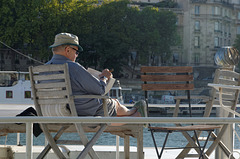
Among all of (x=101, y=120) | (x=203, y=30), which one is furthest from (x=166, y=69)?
(x=203, y=30)

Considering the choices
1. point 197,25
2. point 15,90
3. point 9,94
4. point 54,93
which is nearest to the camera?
point 54,93

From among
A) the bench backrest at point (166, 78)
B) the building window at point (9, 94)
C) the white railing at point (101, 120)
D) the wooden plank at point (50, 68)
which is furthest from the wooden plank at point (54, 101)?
the building window at point (9, 94)

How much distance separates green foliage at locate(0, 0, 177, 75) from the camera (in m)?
37.7

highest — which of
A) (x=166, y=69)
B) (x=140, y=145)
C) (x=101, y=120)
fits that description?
(x=166, y=69)

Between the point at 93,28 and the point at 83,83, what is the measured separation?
40.5 m

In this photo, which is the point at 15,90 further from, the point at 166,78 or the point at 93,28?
the point at 93,28

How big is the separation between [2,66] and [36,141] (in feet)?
94.8

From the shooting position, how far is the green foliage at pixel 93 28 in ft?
124

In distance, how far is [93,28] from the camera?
42.8 m

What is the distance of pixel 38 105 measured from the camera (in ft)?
7.88

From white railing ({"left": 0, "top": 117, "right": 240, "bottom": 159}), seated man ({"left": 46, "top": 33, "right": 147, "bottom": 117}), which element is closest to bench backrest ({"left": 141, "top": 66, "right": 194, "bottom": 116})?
seated man ({"left": 46, "top": 33, "right": 147, "bottom": 117})

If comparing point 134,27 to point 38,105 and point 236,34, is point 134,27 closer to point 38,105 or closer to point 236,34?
point 236,34

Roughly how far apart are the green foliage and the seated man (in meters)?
34.9

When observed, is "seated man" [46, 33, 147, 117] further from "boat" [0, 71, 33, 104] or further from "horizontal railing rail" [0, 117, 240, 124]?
"boat" [0, 71, 33, 104]
